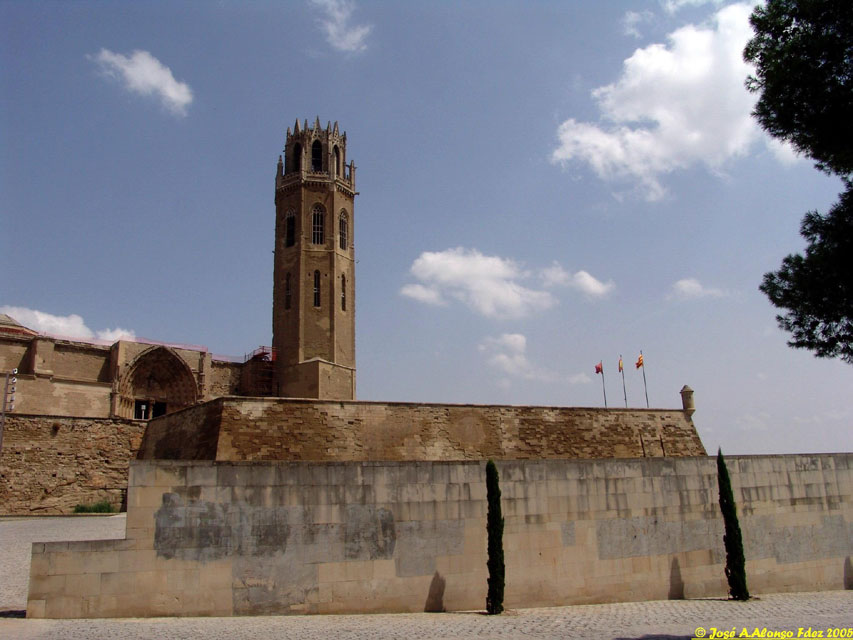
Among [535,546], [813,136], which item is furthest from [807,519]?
[813,136]

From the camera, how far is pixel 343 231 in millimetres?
42188

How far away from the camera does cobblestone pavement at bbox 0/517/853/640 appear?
372 inches

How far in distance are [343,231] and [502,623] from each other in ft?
109

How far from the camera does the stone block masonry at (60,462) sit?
21.0 metres

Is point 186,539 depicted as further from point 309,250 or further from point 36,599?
point 309,250

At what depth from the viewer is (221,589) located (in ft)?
35.5

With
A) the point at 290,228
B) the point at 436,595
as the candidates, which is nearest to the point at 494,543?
the point at 436,595

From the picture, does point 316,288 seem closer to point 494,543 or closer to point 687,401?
point 687,401

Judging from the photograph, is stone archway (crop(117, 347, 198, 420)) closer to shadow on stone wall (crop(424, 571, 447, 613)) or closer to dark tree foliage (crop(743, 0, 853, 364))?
shadow on stone wall (crop(424, 571, 447, 613))

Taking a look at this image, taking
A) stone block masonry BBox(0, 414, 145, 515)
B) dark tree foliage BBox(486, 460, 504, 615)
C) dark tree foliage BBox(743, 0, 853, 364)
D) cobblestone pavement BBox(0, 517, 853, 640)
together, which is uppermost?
dark tree foliage BBox(743, 0, 853, 364)

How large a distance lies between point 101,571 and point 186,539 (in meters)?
1.26

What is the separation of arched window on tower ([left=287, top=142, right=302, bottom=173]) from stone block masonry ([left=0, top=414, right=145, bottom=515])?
78.1 ft

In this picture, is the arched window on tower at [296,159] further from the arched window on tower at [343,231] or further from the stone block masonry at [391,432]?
the stone block masonry at [391,432]

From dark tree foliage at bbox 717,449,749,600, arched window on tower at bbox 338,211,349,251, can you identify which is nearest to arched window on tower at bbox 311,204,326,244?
arched window on tower at bbox 338,211,349,251
